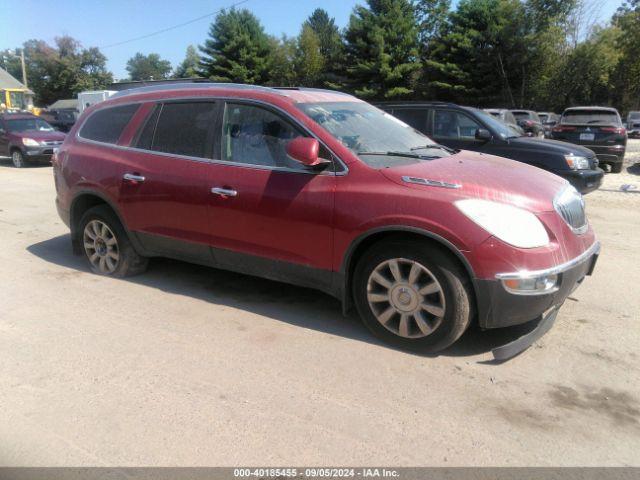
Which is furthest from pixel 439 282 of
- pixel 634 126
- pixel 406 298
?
pixel 634 126

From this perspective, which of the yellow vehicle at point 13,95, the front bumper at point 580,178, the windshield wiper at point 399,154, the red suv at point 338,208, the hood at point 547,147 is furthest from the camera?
the yellow vehicle at point 13,95

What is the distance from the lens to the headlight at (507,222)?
10.4 feet

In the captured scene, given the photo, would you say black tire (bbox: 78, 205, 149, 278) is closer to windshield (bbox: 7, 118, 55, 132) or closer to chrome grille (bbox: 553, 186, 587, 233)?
chrome grille (bbox: 553, 186, 587, 233)

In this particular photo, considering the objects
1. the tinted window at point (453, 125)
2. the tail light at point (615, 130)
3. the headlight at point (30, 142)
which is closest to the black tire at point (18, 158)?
the headlight at point (30, 142)

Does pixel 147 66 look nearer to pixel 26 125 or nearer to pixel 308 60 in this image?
pixel 308 60

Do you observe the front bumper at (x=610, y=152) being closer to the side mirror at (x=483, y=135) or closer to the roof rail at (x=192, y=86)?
the side mirror at (x=483, y=135)

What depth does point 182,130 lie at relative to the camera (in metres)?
4.48

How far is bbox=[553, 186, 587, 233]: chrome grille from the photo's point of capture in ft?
11.4

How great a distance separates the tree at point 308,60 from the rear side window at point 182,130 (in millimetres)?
43806

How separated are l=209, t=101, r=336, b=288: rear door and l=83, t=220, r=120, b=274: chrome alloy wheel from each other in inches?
53.1

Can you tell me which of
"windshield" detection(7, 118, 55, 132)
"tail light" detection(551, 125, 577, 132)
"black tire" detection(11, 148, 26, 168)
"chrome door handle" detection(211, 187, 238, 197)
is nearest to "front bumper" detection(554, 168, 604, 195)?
"chrome door handle" detection(211, 187, 238, 197)

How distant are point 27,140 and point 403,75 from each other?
29424 mm

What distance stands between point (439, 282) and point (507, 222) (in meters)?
0.56

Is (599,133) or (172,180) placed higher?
(599,133)
